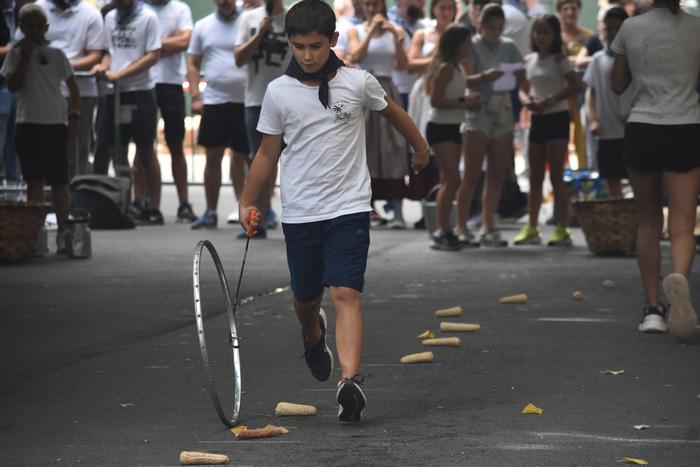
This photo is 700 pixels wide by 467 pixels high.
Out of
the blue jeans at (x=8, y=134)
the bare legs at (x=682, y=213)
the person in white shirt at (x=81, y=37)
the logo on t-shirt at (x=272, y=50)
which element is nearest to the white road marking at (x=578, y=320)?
the bare legs at (x=682, y=213)

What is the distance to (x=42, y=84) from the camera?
12.7 metres

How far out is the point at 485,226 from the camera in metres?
13.8

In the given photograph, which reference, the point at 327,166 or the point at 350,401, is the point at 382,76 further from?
the point at 350,401

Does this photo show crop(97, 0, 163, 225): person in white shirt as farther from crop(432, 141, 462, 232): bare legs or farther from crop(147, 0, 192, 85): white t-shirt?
crop(432, 141, 462, 232): bare legs

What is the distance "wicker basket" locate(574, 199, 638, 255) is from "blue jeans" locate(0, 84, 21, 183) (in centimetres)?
667

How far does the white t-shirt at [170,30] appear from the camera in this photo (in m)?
16.4

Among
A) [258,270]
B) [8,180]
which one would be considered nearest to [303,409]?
[258,270]

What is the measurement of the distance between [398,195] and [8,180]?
431 cm

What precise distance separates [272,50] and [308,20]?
8213 millimetres

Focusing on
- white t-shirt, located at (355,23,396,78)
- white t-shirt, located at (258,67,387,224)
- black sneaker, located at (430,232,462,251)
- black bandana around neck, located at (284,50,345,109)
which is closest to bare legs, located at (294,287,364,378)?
white t-shirt, located at (258,67,387,224)

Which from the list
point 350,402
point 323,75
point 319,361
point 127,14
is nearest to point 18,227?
point 127,14

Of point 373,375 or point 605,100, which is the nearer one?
point 373,375

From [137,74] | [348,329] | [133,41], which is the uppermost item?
[133,41]

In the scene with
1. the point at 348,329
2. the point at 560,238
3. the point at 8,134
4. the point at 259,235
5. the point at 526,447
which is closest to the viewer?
the point at 526,447
